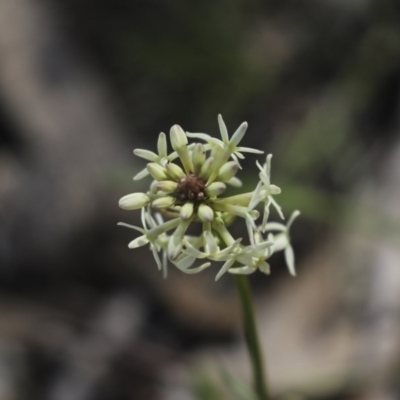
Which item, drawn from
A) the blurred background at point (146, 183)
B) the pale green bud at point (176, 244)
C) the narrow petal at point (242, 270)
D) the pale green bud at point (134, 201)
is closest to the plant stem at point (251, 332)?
the narrow petal at point (242, 270)

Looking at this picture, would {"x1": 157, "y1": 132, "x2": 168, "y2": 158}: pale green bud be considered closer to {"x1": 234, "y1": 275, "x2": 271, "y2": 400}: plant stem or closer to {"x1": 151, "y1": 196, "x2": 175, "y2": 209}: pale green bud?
{"x1": 151, "y1": 196, "x2": 175, "y2": 209}: pale green bud

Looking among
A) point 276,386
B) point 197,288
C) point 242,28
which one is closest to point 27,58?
point 242,28

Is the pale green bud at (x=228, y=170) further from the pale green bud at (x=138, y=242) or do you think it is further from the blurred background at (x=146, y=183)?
the blurred background at (x=146, y=183)

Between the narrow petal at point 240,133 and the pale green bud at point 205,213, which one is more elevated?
the narrow petal at point 240,133

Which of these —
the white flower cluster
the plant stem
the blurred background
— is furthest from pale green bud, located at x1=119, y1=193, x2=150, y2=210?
the blurred background

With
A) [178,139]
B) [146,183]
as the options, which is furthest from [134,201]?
[146,183]

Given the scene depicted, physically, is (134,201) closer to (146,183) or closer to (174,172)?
(174,172)

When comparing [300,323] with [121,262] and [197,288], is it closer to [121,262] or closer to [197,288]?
[197,288]
